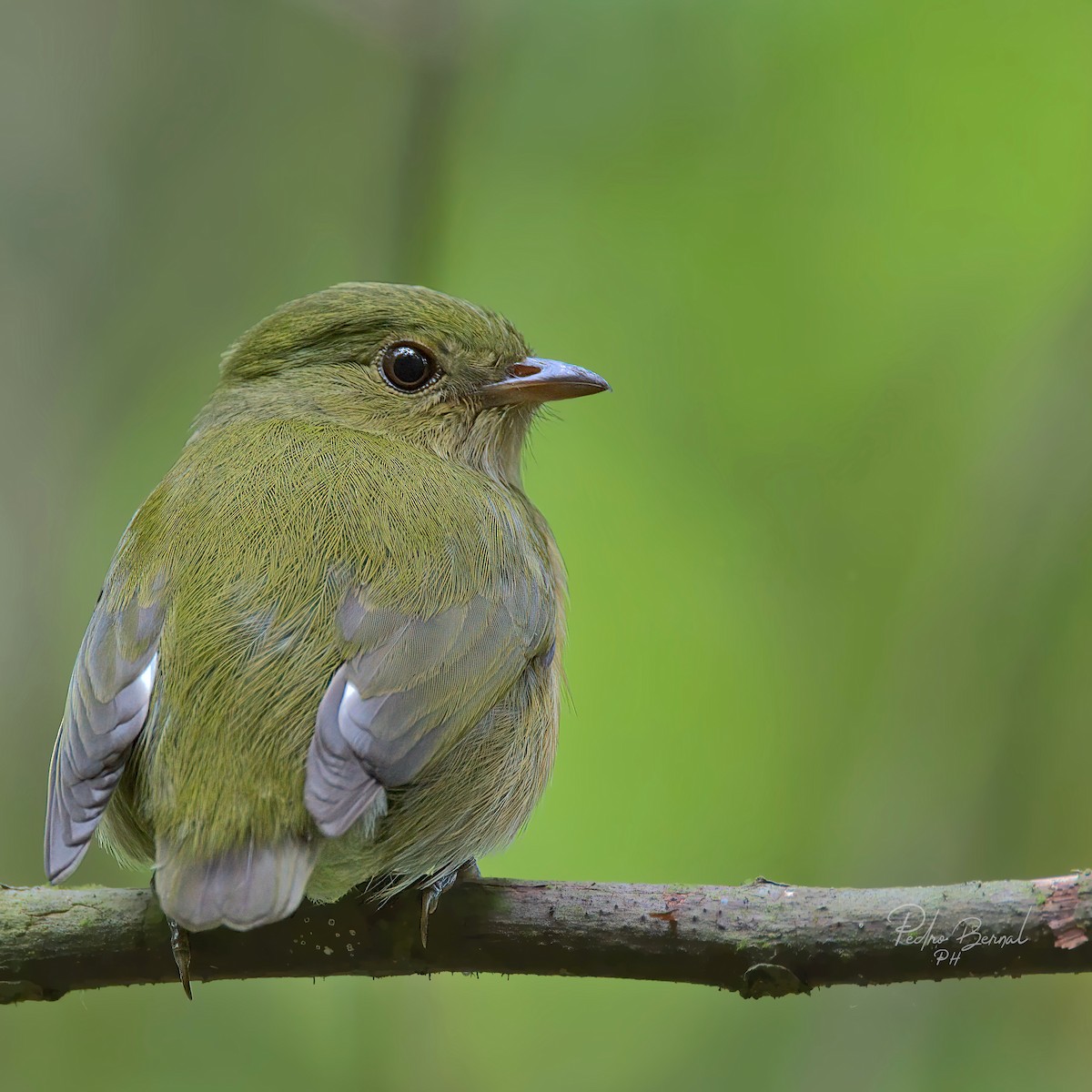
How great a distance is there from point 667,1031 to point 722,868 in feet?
1.92

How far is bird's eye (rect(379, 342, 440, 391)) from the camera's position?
4.04 meters

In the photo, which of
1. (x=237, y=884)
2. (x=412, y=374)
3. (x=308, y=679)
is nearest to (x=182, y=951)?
(x=237, y=884)

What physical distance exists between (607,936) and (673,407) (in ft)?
10.2

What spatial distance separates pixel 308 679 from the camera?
2.87 metres

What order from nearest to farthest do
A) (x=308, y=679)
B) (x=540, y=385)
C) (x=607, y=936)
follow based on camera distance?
(x=607, y=936) → (x=308, y=679) → (x=540, y=385)

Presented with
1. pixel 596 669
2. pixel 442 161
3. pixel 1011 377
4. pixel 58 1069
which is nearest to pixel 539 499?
pixel 596 669

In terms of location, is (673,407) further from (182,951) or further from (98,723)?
(182,951)

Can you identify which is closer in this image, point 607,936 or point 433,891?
point 607,936

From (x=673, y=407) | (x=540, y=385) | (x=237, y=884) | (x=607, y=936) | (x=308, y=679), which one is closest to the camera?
(x=237, y=884)

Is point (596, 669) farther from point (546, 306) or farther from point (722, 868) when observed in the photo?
point (546, 306)

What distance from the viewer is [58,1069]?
489 cm

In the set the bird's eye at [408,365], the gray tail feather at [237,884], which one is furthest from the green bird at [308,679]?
the bird's eye at [408,365]

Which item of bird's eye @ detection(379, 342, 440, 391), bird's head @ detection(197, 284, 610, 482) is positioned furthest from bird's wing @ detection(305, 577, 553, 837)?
bird's eye @ detection(379, 342, 440, 391)

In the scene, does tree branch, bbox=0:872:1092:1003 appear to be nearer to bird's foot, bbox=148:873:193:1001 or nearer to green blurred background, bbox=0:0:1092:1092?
bird's foot, bbox=148:873:193:1001
